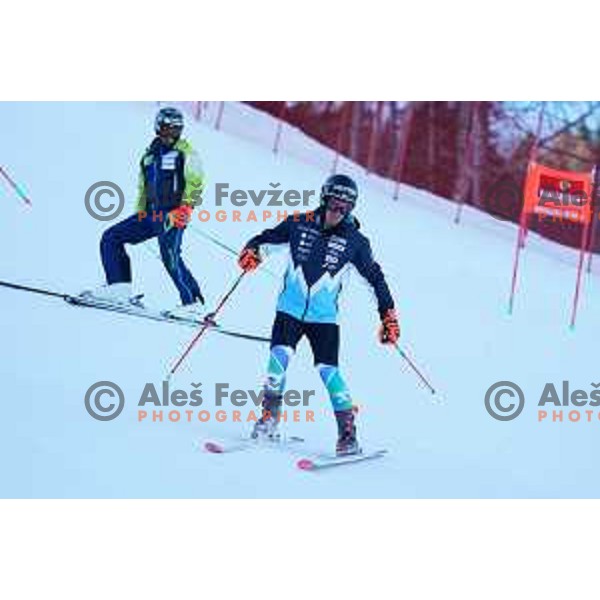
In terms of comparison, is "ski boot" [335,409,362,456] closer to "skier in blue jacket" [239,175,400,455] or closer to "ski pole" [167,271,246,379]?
"skier in blue jacket" [239,175,400,455]

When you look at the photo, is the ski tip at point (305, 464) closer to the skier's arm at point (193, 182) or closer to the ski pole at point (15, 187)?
the skier's arm at point (193, 182)

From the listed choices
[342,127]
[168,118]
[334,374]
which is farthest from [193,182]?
[334,374]

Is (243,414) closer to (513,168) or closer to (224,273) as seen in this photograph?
(224,273)

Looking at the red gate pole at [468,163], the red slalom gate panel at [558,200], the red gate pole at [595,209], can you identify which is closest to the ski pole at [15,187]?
the red gate pole at [468,163]

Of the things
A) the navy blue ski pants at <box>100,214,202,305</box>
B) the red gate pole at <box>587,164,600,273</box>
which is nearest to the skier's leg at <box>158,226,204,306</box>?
the navy blue ski pants at <box>100,214,202,305</box>

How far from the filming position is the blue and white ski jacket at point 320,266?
3783 mm

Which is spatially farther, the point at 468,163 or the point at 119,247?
the point at 468,163

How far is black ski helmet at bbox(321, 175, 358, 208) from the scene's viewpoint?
381 cm

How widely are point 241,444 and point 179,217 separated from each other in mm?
806

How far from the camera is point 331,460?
3.74 meters

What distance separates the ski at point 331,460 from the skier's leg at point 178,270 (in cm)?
66

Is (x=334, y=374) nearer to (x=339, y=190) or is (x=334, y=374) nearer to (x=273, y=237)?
(x=273, y=237)
